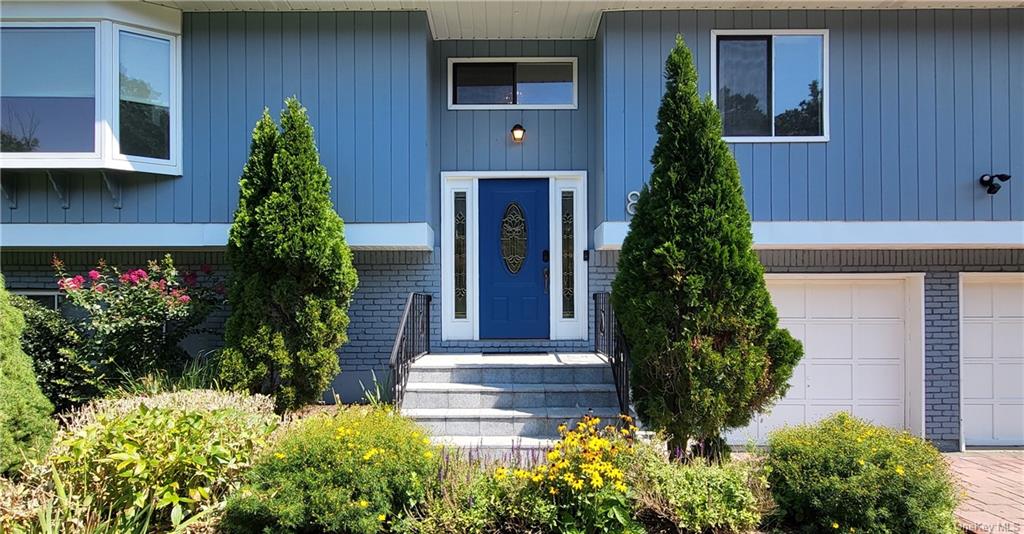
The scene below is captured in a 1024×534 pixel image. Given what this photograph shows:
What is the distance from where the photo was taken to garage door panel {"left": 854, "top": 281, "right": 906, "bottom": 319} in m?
6.67

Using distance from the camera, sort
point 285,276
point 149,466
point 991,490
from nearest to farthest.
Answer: point 149,466
point 991,490
point 285,276

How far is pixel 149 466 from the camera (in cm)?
358

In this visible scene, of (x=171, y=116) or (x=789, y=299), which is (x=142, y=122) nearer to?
(x=171, y=116)

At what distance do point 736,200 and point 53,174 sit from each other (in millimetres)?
6775

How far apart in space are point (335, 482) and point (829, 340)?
5.74m

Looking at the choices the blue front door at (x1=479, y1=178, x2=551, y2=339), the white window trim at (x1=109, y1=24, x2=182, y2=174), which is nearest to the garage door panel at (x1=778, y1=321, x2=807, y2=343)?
the blue front door at (x1=479, y1=178, x2=551, y2=339)

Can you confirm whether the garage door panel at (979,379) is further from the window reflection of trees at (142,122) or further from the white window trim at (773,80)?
the window reflection of trees at (142,122)

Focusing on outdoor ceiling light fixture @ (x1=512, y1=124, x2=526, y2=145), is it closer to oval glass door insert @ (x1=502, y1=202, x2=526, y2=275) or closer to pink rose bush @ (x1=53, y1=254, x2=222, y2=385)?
oval glass door insert @ (x1=502, y1=202, x2=526, y2=275)

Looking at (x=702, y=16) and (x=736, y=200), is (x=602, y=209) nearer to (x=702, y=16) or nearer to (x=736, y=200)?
(x=736, y=200)

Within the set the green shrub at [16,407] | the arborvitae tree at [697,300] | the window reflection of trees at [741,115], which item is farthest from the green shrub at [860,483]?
the green shrub at [16,407]

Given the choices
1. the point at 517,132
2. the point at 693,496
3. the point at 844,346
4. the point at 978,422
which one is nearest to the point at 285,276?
the point at 517,132

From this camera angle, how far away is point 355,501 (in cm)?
359

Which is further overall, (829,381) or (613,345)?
(829,381)

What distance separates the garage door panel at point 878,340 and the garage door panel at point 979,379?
2.65ft
